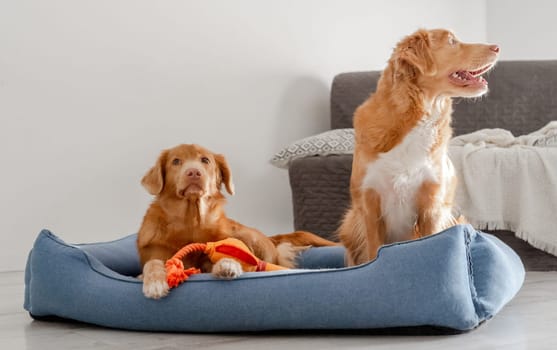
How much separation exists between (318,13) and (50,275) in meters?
3.62

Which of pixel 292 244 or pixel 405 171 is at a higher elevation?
pixel 405 171

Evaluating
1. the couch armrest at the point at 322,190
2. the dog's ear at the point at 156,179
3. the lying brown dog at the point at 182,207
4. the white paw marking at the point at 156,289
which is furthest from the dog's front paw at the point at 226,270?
the couch armrest at the point at 322,190

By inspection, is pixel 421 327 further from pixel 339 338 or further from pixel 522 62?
pixel 522 62

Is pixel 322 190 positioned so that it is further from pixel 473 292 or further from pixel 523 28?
pixel 523 28

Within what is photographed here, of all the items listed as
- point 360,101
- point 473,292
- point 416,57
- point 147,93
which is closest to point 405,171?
point 416,57

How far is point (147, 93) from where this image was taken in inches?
194

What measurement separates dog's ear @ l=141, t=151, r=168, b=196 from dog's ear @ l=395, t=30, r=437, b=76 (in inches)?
33.7

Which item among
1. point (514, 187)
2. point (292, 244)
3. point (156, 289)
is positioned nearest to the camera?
point (156, 289)

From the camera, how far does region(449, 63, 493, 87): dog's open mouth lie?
280cm

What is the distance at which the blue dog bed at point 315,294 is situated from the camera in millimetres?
2182

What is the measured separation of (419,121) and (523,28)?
156 inches

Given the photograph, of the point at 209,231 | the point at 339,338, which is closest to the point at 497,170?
the point at 209,231

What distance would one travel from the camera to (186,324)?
2344 millimetres

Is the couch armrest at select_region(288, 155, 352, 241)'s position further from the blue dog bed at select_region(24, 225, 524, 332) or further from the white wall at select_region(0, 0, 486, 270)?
the blue dog bed at select_region(24, 225, 524, 332)
